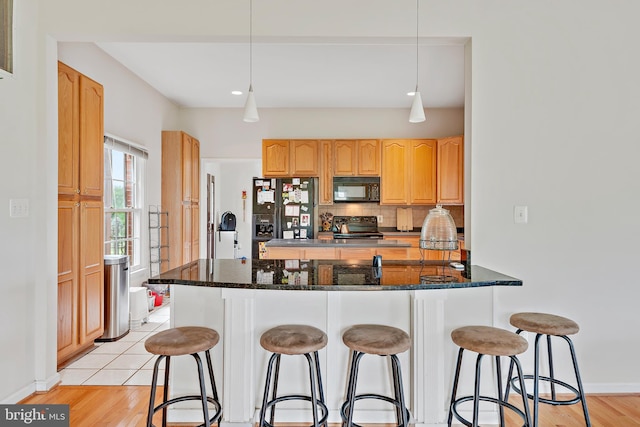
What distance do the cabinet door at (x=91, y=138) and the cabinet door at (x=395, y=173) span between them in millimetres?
3477

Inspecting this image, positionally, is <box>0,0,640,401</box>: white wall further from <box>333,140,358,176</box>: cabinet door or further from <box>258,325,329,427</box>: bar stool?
<box>333,140,358,176</box>: cabinet door

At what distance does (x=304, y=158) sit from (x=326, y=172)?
0.37 meters

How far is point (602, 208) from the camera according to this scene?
7.93 feet

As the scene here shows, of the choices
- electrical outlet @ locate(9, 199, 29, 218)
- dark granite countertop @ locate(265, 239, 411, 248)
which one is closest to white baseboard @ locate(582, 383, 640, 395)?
dark granite countertop @ locate(265, 239, 411, 248)

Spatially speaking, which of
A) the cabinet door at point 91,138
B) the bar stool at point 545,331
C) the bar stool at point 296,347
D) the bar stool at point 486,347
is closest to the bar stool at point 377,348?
the bar stool at point 296,347

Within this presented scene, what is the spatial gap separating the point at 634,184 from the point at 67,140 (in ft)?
12.7

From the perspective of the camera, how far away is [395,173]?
5254 millimetres

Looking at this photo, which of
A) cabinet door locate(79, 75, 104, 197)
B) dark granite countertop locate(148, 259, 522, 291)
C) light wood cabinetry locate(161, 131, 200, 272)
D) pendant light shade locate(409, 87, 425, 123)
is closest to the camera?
dark granite countertop locate(148, 259, 522, 291)

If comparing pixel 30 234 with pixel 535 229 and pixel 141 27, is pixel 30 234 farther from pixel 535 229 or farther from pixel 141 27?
pixel 535 229

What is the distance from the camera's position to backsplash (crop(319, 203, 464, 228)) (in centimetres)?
557

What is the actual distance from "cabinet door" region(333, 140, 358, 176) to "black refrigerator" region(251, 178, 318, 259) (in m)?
0.44

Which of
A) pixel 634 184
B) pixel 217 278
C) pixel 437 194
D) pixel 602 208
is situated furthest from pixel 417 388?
pixel 437 194

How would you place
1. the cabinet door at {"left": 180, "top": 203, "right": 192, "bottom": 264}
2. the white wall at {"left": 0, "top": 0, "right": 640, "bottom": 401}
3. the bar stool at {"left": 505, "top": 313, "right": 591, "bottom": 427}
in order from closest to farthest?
the bar stool at {"left": 505, "top": 313, "right": 591, "bottom": 427} < the white wall at {"left": 0, "top": 0, "right": 640, "bottom": 401} < the cabinet door at {"left": 180, "top": 203, "right": 192, "bottom": 264}

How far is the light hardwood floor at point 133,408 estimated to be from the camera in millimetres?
2086
